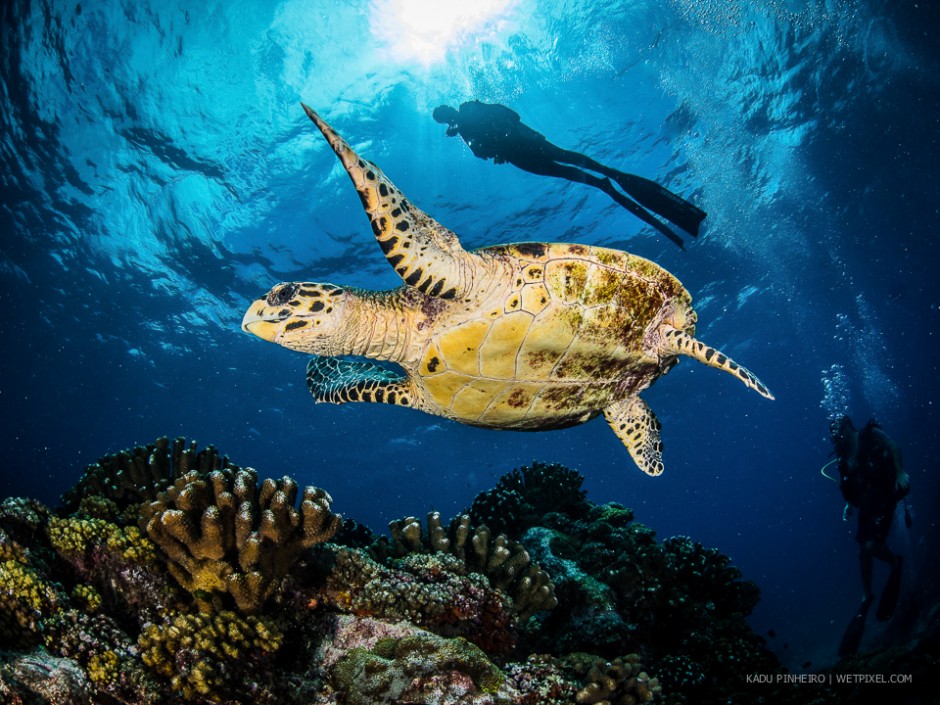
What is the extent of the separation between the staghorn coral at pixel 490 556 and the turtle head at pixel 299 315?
2029 millimetres

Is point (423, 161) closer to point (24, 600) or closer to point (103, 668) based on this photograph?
point (24, 600)

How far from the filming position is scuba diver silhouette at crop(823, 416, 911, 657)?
12578mm

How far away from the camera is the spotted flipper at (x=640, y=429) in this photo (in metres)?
5.30

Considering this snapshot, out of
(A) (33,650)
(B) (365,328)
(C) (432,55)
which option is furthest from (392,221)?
(C) (432,55)

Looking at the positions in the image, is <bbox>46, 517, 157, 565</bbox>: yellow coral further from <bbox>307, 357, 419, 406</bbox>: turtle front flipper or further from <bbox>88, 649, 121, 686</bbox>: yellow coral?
<bbox>307, 357, 419, 406</bbox>: turtle front flipper

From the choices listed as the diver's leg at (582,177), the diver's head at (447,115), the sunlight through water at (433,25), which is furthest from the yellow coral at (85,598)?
the sunlight through water at (433,25)

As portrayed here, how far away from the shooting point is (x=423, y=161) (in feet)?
45.1

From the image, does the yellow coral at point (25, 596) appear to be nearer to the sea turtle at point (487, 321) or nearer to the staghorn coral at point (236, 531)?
the staghorn coral at point (236, 531)

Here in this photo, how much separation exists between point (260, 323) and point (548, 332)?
241cm

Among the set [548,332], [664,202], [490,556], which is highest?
[664,202]

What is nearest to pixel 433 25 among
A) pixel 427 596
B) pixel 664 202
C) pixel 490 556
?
pixel 664 202

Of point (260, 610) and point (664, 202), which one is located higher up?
point (664, 202)

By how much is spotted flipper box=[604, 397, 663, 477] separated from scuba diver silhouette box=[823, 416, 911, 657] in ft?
39.9

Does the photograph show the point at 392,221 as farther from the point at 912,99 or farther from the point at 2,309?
the point at 2,309
